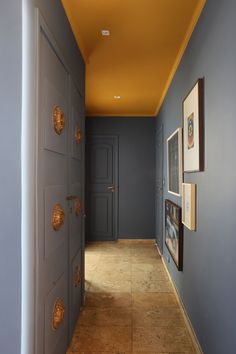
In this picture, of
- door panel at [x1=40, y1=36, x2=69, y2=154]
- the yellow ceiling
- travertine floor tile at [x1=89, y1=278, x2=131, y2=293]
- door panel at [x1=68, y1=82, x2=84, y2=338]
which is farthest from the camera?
travertine floor tile at [x1=89, y1=278, x2=131, y2=293]

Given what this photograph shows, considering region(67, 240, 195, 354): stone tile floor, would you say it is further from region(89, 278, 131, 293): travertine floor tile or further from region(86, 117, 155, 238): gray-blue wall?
region(86, 117, 155, 238): gray-blue wall

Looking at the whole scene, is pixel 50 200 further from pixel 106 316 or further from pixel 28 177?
pixel 106 316

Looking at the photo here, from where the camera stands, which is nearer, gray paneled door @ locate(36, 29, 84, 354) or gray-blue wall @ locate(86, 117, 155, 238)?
gray paneled door @ locate(36, 29, 84, 354)

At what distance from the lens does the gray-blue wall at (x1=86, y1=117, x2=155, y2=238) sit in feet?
17.7

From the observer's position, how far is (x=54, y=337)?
1621mm

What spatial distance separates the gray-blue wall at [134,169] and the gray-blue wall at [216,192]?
320cm

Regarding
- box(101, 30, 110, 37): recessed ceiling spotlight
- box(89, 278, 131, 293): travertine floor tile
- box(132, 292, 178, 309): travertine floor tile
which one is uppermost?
box(101, 30, 110, 37): recessed ceiling spotlight

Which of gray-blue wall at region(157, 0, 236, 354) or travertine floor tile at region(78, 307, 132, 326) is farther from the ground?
gray-blue wall at region(157, 0, 236, 354)

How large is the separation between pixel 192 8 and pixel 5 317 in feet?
7.52

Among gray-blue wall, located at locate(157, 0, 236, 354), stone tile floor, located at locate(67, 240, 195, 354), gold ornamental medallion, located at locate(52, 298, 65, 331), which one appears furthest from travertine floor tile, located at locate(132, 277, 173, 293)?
gold ornamental medallion, located at locate(52, 298, 65, 331)

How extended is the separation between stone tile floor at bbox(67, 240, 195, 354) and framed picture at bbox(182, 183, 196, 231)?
923mm

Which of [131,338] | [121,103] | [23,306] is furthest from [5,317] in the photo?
[121,103]

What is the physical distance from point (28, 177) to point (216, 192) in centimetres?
103

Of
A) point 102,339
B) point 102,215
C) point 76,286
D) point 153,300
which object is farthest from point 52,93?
point 102,215
